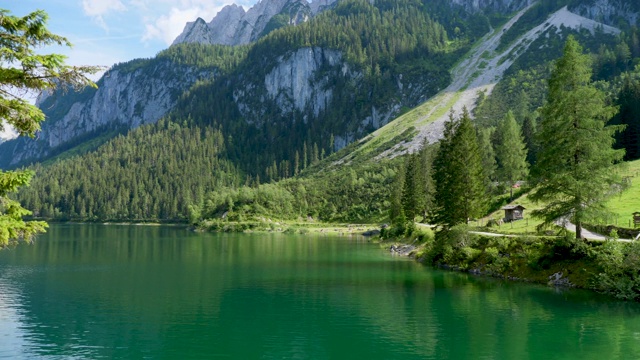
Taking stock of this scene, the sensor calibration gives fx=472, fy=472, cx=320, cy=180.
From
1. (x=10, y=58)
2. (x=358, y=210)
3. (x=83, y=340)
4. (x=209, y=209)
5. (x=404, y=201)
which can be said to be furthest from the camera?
(x=209, y=209)

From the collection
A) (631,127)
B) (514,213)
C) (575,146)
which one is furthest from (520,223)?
(631,127)

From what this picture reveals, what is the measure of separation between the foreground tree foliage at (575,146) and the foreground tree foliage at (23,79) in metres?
43.9

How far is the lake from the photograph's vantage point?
28.7 m

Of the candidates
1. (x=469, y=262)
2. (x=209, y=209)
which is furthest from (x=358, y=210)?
(x=469, y=262)

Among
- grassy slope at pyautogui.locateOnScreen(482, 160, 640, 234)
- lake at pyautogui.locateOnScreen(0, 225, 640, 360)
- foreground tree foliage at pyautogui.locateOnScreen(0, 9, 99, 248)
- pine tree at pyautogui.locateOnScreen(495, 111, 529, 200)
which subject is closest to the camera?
foreground tree foliage at pyautogui.locateOnScreen(0, 9, 99, 248)

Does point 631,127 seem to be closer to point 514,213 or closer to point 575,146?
point 514,213

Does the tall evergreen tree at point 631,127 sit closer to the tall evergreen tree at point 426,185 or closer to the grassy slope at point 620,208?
the grassy slope at point 620,208

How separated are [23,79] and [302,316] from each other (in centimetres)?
2672

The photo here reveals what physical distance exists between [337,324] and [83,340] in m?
17.3

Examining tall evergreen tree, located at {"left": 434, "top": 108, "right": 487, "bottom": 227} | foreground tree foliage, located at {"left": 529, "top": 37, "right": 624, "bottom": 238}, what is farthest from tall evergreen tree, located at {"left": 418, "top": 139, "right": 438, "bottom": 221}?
foreground tree foliage, located at {"left": 529, "top": 37, "right": 624, "bottom": 238}

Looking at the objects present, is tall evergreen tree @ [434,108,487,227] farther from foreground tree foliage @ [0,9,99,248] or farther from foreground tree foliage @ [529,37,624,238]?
foreground tree foliage @ [0,9,99,248]

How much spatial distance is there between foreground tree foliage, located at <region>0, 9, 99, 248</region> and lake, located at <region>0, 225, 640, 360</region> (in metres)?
14.6

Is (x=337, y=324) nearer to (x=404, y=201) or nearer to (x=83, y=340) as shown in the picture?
(x=83, y=340)

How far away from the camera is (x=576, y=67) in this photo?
47156 millimetres
